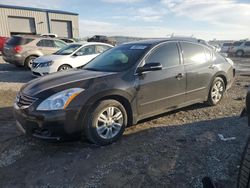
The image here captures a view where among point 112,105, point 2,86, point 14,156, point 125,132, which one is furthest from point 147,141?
point 2,86

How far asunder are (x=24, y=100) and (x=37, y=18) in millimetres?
29824

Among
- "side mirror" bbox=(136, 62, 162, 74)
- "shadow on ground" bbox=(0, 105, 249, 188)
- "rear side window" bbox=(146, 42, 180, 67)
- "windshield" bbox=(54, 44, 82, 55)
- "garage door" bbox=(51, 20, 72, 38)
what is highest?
"garage door" bbox=(51, 20, 72, 38)

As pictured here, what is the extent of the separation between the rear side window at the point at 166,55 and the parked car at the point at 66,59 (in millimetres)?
5356

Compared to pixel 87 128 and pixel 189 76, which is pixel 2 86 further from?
pixel 189 76

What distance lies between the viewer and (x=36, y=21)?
29922 millimetres

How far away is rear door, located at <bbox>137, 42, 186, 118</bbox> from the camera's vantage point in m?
4.06

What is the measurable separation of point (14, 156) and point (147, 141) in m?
2.04

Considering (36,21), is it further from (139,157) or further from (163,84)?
(139,157)

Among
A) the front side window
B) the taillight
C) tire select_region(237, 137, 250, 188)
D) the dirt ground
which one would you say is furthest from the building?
tire select_region(237, 137, 250, 188)

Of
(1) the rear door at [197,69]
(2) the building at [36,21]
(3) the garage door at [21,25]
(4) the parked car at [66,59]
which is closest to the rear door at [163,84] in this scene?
(1) the rear door at [197,69]

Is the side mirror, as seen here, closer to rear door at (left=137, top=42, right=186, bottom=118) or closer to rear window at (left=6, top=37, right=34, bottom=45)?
rear door at (left=137, top=42, right=186, bottom=118)

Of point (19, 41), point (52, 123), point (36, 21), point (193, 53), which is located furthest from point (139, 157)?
point (36, 21)

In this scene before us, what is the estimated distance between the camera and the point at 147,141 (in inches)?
150

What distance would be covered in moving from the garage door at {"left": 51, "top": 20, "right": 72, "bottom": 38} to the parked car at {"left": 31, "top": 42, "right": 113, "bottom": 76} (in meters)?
23.7
